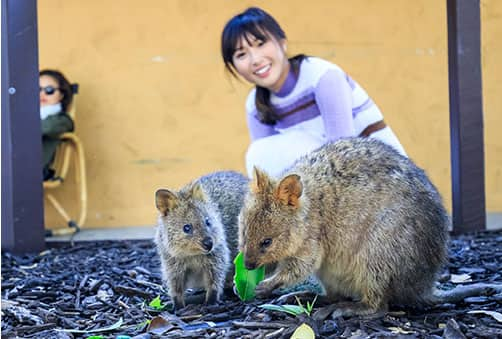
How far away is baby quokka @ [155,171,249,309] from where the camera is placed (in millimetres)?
3240

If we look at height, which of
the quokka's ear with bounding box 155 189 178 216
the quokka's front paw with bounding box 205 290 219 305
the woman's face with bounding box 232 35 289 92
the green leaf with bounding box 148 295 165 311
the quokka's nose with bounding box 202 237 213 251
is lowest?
the green leaf with bounding box 148 295 165 311

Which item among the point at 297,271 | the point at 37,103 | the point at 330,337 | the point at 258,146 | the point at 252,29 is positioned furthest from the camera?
the point at 37,103

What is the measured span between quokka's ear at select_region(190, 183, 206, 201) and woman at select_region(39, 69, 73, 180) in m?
3.15

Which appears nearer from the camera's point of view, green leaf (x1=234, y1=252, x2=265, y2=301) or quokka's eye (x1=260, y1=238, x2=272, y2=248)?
quokka's eye (x1=260, y1=238, x2=272, y2=248)

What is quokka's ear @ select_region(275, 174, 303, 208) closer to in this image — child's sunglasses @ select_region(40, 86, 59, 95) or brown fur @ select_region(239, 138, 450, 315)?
brown fur @ select_region(239, 138, 450, 315)

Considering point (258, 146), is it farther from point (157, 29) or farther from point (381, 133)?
point (157, 29)

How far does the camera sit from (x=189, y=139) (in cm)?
659

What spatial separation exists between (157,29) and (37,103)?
181 cm

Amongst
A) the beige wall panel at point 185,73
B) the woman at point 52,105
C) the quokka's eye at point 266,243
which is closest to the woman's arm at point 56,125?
the woman at point 52,105

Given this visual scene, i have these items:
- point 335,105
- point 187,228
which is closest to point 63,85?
point 335,105

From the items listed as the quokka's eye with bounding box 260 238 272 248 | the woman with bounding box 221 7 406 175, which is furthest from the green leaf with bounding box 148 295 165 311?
the woman with bounding box 221 7 406 175

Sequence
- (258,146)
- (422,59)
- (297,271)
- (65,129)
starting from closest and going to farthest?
(297,271) < (258,146) < (65,129) < (422,59)

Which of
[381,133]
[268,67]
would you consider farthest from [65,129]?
[381,133]

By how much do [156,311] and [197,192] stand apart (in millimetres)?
612
